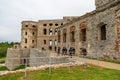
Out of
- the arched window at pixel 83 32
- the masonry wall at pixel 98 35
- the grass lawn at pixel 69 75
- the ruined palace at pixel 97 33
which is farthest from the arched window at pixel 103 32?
the grass lawn at pixel 69 75

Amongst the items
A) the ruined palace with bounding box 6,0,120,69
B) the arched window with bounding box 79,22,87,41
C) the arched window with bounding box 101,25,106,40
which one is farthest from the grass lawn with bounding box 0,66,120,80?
the arched window with bounding box 79,22,87,41

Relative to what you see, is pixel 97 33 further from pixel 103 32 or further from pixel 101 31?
pixel 103 32

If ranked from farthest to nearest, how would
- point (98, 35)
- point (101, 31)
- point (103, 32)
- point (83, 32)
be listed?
point (83, 32) < point (98, 35) < point (101, 31) < point (103, 32)

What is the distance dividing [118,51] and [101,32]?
3850mm

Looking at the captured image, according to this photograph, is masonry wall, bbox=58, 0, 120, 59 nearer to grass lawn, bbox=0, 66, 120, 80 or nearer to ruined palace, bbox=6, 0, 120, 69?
ruined palace, bbox=6, 0, 120, 69

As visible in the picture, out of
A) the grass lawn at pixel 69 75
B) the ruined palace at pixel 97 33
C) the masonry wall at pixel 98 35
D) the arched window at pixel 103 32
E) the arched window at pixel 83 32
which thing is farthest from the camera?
the arched window at pixel 83 32

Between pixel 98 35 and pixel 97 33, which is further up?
pixel 97 33

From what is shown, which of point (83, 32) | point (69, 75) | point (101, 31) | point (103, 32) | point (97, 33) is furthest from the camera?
point (83, 32)

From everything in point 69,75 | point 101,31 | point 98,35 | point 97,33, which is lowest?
point 69,75

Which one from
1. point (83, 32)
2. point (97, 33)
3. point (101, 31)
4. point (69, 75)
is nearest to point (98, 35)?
point (97, 33)

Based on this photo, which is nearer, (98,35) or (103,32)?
(103,32)

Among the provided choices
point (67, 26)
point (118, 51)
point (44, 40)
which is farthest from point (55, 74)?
point (44, 40)

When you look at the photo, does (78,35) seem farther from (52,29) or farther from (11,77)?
(52,29)

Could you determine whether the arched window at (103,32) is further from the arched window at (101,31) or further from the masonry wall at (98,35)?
the masonry wall at (98,35)
